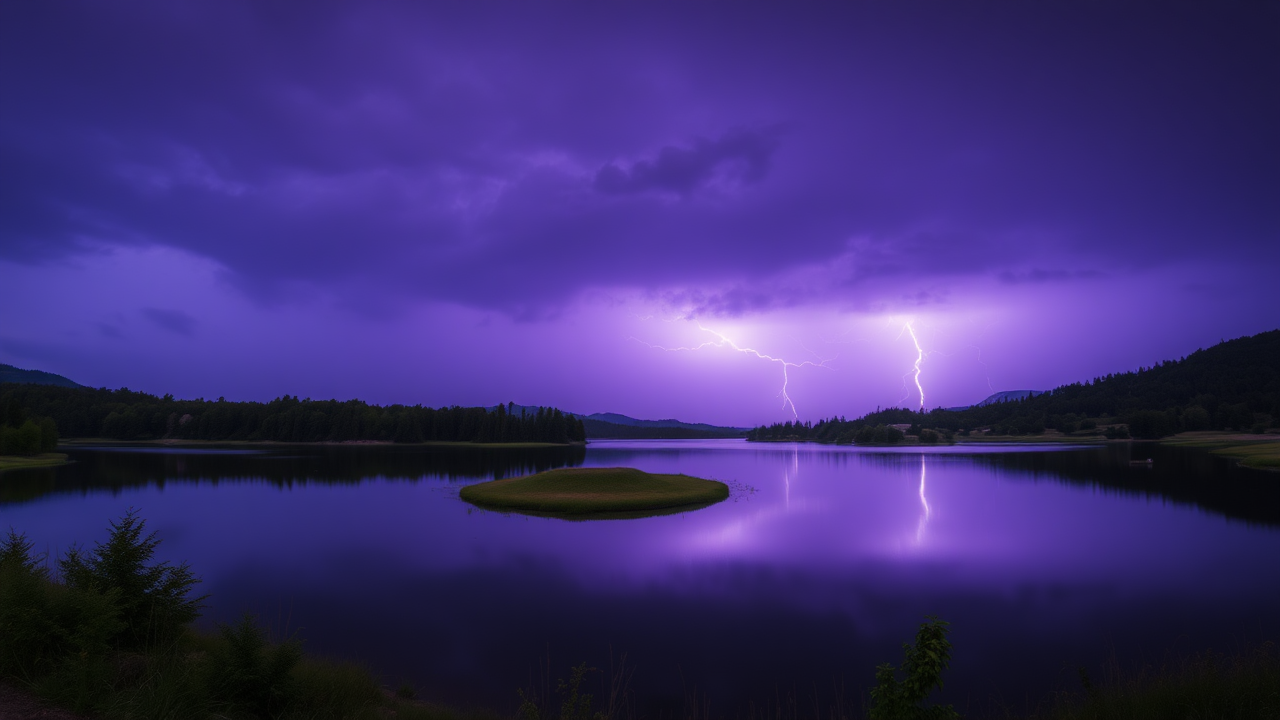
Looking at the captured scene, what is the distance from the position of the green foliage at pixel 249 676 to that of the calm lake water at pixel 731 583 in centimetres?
466

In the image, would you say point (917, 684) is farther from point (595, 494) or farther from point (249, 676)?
point (595, 494)

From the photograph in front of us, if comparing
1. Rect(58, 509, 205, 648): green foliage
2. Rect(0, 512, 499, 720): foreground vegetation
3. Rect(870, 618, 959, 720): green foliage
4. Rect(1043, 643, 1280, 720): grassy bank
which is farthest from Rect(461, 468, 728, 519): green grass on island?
Rect(870, 618, 959, 720): green foliage

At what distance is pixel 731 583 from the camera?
22828 mm

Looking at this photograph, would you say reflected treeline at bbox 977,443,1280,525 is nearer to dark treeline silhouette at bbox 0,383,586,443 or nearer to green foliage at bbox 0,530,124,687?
green foliage at bbox 0,530,124,687

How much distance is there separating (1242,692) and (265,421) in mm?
231023

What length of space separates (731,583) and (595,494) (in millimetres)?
26370

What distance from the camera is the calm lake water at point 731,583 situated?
48.4 feet

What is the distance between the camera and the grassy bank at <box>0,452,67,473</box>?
7068 cm

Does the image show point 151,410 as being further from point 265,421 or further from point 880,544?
point 880,544

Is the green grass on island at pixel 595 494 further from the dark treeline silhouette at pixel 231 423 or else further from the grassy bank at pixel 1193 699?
the dark treeline silhouette at pixel 231 423

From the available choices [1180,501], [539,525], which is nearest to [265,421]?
[539,525]

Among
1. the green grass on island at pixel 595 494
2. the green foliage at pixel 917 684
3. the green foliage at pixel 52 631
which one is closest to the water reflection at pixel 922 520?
the green grass on island at pixel 595 494

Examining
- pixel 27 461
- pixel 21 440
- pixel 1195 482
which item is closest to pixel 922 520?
pixel 1195 482

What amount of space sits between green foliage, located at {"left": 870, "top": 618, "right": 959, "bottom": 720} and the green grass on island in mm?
34265
